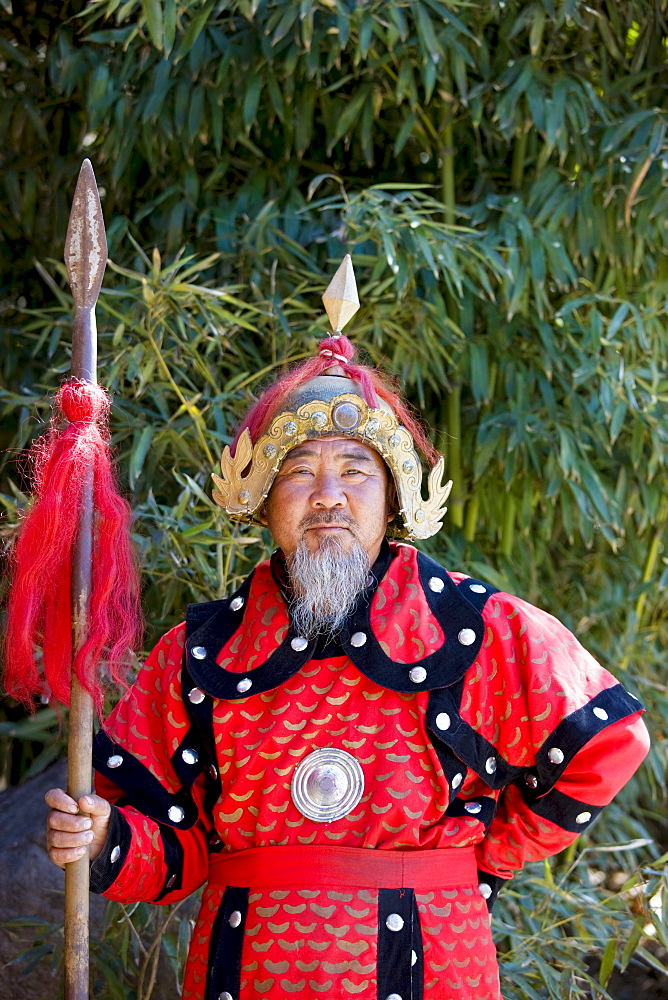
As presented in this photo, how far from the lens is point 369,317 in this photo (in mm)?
3154

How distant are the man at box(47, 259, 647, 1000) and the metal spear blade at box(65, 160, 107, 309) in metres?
0.45

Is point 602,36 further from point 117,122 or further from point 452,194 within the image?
point 117,122

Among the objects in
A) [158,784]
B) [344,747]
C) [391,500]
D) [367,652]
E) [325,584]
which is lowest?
[158,784]

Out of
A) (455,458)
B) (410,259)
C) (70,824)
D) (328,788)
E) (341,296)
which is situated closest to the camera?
(70,824)

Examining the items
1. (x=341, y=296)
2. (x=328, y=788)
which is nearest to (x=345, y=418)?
(x=341, y=296)

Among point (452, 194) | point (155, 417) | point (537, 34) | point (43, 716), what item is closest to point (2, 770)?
point (43, 716)

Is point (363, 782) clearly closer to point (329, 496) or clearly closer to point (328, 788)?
point (328, 788)

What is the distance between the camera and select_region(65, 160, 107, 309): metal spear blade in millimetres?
Answer: 1955

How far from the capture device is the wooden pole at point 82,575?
6.23 feet

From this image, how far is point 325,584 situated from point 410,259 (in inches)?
46.4

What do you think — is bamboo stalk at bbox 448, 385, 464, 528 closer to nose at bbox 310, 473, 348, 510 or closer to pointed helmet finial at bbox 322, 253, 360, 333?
pointed helmet finial at bbox 322, 253, 360, 333

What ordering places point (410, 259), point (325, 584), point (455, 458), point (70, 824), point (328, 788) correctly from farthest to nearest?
point (455, 458)
point (410, 259)
point (325, 584)
point (328, 788)
point (70, 824)

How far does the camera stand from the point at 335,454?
2.20m

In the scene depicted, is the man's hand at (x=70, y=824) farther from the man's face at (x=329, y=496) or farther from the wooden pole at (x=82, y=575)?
the man's face at (x=329, y=496)
